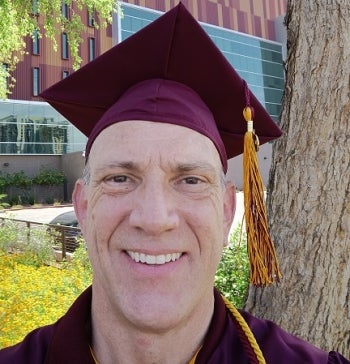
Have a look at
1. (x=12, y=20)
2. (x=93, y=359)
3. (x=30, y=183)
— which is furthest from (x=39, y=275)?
(x=30, y=183)

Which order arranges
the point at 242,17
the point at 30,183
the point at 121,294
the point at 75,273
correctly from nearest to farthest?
1. the point at 121,294
2. the point at 75,273
3. the point at 30,183
4. the point at 242,17

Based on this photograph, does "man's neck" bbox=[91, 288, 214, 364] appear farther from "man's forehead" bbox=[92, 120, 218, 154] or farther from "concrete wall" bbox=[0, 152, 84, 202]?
"concrete wall" bbox=[0, 152, 84, 202]

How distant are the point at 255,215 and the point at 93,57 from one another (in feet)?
107

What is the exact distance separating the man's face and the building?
2371 centimetres

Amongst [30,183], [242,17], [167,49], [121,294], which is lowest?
[121,294]

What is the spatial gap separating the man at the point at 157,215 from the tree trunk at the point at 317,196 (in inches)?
42.0

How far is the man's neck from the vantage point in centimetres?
130

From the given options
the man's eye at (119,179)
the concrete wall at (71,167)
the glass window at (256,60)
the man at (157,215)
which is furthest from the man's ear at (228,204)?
the glass window at (256,60)

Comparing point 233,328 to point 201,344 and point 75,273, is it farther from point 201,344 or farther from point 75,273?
point 75,273

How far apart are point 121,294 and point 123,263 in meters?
0.09

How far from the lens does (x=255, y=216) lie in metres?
1.57

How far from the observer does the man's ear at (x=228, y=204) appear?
1500 millimetres

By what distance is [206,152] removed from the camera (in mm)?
1330

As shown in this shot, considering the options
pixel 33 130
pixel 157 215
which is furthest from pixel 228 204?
pixel 33 130
